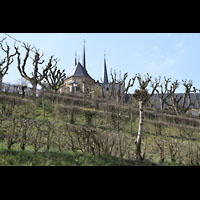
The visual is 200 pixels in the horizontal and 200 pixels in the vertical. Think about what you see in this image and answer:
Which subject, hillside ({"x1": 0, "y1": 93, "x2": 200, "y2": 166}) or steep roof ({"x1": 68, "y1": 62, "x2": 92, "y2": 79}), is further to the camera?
steep roof ({"x1": 68, "y1": 62, "x2": 92, "y2": 79})

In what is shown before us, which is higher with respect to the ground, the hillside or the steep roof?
the steep roof

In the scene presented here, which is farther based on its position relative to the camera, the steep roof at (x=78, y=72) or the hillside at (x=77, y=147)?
the steep roof at (x=78, y=72)

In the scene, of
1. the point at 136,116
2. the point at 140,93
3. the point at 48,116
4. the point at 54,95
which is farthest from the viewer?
the point at 54,95

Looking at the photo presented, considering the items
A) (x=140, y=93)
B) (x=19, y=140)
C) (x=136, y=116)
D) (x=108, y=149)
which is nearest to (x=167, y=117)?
(x=136, y=116)

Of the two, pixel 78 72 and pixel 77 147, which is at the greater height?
pixel 78 72

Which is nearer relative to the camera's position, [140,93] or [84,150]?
[84,150]

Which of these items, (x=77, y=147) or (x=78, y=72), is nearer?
(x=77, y=147)

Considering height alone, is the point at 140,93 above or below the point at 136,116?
above

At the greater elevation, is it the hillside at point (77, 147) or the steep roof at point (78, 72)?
the steep roof at point (78, 72)

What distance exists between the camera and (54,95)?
12188mm
